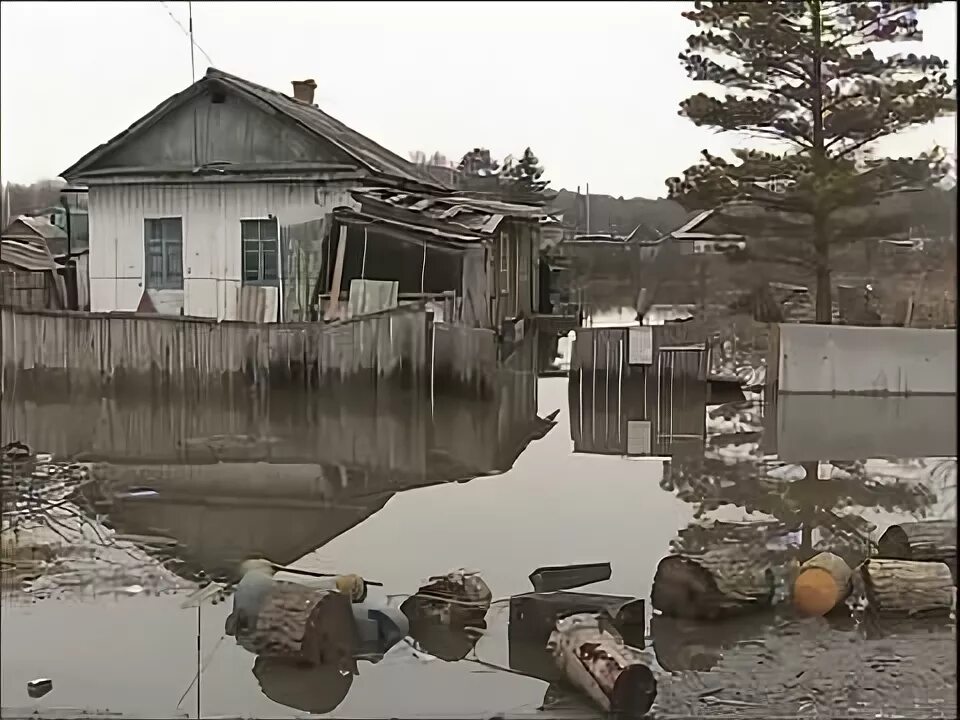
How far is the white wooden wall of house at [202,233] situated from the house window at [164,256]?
12mm

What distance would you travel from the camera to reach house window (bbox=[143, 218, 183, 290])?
215cm

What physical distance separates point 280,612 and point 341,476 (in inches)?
12.0

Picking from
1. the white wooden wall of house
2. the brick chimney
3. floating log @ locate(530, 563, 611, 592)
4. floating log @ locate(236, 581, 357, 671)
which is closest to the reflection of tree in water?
floating log @ locate(530, 563, 611, 592)

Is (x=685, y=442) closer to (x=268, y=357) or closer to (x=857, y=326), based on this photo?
(x=857, y=326)

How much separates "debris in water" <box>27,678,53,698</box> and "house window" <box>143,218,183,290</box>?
0.81 meters

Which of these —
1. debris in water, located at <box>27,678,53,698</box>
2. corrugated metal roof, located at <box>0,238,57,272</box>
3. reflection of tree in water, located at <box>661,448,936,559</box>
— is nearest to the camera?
debris in water, located at <box>27,678,53,698</box>

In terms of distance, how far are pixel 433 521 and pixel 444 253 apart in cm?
57

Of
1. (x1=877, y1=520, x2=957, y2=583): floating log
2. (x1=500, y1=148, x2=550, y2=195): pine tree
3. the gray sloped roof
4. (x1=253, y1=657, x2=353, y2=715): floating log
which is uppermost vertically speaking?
the gray sloped roof

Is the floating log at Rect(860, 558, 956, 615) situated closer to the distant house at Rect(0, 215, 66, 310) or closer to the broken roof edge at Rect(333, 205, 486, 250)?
the broken roof edge at Rect(333, 205, 486, 250)

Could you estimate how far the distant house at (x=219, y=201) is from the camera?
2123 millimetres

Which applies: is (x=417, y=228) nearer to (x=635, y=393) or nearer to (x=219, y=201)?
(x=219, y=201)

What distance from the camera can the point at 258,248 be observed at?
A: 215 centimetres

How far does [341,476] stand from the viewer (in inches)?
86.5

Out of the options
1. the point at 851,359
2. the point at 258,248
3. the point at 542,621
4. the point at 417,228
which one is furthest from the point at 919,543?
the point at 258,248
